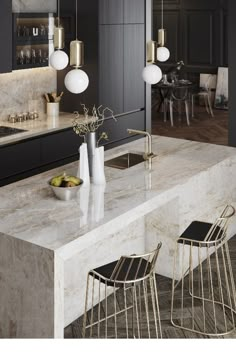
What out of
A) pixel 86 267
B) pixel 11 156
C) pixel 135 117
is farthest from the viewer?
pixel 135 117

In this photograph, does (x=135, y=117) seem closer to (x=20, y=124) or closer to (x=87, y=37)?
(x=87, y=37)

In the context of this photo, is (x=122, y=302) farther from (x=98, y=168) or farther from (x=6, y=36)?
(x=6, y=36)

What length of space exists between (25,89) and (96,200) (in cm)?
311

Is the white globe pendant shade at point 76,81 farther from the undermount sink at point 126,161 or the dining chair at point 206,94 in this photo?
the dining chair at point 206,94

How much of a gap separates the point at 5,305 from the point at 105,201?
0.96 metres

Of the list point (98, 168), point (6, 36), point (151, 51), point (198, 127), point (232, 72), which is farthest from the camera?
point (198, 127)

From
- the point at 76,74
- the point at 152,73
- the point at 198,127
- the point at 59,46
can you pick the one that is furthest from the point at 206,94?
the point at 76,74

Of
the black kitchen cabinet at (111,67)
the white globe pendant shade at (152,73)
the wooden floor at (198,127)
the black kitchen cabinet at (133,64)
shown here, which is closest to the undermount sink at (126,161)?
the white globe pendant shade at (152,73)

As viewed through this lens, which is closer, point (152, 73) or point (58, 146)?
point (152, 73)

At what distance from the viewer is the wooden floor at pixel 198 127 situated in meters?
10.7

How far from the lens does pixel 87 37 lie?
6.64 meters

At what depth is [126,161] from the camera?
5047 millimetres

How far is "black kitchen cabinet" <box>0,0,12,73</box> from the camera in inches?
219
